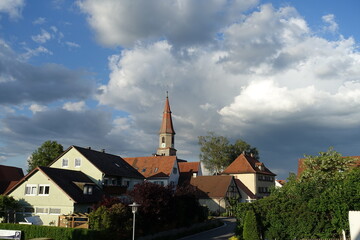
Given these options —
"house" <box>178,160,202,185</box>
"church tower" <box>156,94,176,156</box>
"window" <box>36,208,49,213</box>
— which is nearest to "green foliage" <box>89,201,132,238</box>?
"window" <box>36,208,49,213</box>

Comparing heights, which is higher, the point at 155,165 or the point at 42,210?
the point at 155,165

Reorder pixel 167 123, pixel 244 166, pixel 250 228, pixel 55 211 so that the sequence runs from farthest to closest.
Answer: pixel 167 123, pixel 244 166, pixel 55 211, pixel 250 228

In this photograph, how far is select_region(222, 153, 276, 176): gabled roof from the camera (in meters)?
81.1

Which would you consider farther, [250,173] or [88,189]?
[250,173]

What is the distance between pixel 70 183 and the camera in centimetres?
4284

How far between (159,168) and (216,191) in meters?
12.2

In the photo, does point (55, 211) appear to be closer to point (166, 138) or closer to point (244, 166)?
point (244, 166)

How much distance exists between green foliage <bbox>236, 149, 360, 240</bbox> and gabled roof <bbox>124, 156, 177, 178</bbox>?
1462 inches

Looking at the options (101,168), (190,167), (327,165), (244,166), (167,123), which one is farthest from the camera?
(167,123)

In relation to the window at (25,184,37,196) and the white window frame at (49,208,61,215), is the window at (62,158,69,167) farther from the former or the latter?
the white window frame at (49,208,61,215)

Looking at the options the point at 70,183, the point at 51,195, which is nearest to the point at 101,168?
the point at 70,183

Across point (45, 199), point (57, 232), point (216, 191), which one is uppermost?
point (216, 191)

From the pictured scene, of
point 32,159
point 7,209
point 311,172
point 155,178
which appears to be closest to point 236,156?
point 155,178

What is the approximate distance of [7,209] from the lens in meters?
40.7
